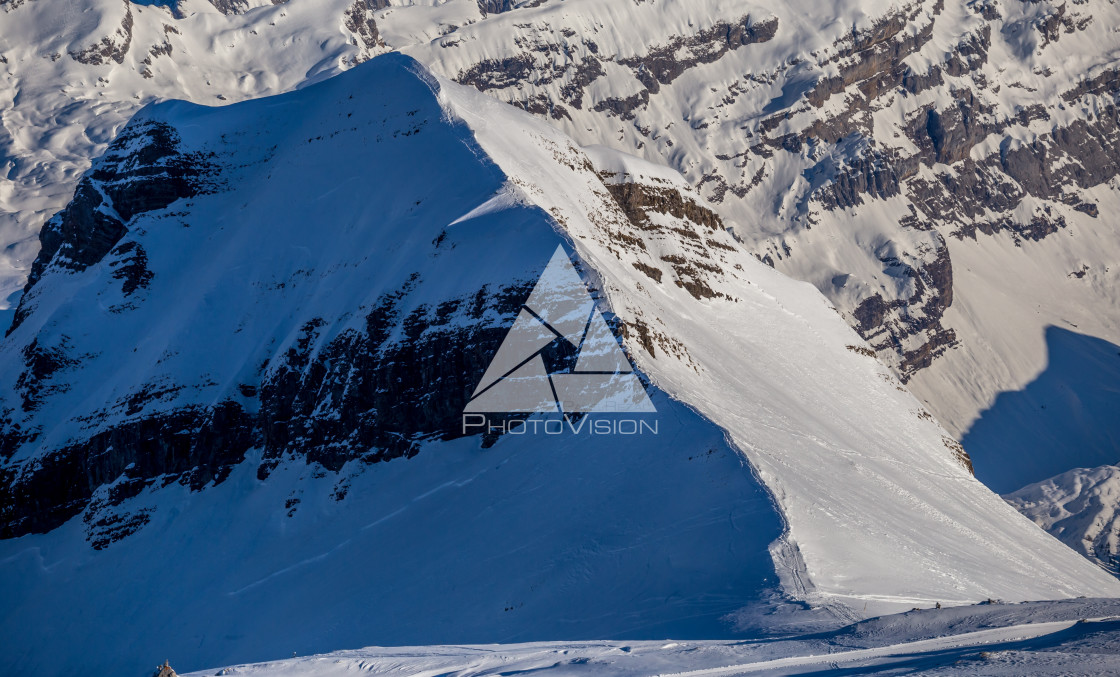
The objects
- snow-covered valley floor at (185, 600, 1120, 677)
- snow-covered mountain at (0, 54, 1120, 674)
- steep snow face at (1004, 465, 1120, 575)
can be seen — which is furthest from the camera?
steep snow face at (1004, 465, 1120, 575)

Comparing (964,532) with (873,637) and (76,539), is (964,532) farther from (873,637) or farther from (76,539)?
(76,539)

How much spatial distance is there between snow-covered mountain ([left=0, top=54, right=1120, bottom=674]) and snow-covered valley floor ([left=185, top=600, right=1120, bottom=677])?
16.3 ft

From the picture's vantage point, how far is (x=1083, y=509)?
154250 millimetres

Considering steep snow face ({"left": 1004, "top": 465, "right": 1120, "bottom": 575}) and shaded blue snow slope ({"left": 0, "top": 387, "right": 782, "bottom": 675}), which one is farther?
steep snow face ({"left": 1004, "top": 465, "right": 1120, "bottom": 575})

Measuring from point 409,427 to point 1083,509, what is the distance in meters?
122

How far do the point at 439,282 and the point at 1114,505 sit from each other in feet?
406

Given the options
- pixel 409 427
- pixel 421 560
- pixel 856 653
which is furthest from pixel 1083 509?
pixel 856 653

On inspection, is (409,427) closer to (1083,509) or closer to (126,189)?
(126,189)

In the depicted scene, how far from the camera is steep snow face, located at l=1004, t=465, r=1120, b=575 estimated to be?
146500 mm

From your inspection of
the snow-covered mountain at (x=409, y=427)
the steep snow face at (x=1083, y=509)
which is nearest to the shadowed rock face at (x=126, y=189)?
the snow-covered mountain at (x=409, y=427)

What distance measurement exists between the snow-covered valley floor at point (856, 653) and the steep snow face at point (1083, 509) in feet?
393

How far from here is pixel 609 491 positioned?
5672 cm

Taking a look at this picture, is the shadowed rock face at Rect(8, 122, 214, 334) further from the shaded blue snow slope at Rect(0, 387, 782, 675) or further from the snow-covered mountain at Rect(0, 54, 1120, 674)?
the shaded blue snow slope at Rect(0, 387, 782, 675)

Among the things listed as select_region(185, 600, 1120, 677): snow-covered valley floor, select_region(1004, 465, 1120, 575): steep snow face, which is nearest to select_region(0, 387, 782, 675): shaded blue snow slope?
select_region(185, 600, 1120, 677): snow-covered valley floor
